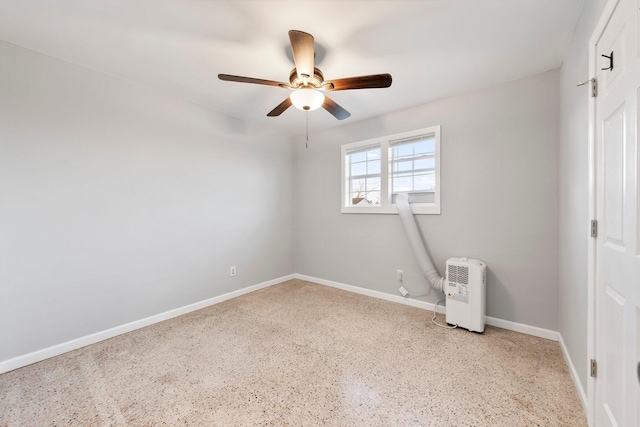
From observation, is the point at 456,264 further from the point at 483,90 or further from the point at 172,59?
the point at 172,59

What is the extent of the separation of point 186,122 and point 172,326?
89.4 inches

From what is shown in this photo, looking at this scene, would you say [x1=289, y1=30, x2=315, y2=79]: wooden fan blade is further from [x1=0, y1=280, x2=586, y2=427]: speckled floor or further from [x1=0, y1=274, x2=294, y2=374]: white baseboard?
[x1=0, y1=274, x2=294, y2=374]: white baseboard

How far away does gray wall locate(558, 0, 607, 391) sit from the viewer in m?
1.48

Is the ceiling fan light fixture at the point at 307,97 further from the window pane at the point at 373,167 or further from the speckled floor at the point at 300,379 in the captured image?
the speckled floor at the point at 300,379

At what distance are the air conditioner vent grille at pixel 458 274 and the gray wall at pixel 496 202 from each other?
32 centimetres

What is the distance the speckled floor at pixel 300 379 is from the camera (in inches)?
57.1

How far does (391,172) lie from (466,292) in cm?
164

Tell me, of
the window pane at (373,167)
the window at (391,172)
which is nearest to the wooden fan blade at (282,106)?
the window at (391,172)

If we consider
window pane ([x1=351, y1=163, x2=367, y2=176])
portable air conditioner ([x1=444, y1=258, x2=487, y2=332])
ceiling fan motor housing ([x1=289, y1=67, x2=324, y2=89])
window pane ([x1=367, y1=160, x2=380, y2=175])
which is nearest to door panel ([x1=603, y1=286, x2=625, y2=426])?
portable air conditioner ([x1=444, y1=258, x2=487, y2=332])

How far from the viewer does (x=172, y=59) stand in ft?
6.95

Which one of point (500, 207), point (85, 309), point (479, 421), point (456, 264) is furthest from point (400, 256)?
point (85, 309)

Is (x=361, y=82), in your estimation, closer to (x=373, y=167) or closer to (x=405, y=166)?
(x=405, y=166)

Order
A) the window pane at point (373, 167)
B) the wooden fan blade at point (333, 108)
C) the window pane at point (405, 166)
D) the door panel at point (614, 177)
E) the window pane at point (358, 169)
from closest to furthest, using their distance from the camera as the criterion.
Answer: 1. the door panel at point (614, 177)
2. the wooden fan blade at point (333, 108)
3. the window pane at point (405, 166)
4. the window pane at point (373, 167)
5. the window pane at point (358, 169)

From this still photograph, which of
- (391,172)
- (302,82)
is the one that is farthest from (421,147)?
(302,82)
